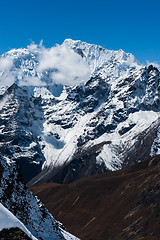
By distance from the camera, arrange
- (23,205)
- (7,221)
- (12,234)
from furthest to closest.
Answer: (23,205) < (7,221) < (12,234)

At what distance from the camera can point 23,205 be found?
2919cm

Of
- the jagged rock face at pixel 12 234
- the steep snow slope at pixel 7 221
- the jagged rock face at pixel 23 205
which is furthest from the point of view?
the jagged rock face at pixel 23 205

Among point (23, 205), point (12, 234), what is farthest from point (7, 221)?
point (23, 205)

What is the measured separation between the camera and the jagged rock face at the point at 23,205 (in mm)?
27719

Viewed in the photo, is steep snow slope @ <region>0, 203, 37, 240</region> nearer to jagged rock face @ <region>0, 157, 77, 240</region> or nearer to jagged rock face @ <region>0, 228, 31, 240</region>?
jagged rock face @ <region>0, 228, 31, 240</region>

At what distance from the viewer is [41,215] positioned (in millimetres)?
31188

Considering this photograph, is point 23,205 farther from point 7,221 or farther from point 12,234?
point 12,234

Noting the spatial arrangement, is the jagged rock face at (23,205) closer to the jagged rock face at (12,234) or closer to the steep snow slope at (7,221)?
the steep snow slope at (7,221)

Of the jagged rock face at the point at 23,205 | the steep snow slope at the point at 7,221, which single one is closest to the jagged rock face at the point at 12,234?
the steep snow slope at the point at 7,221

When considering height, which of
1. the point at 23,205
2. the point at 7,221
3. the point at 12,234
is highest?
the point at 23,205

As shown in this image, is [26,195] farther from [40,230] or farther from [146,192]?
[146,192]

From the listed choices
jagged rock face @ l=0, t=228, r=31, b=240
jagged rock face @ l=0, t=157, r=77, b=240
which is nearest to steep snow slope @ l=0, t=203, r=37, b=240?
jagged rock face @ l=0, t=228, r=31, b=240

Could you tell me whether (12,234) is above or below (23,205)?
below

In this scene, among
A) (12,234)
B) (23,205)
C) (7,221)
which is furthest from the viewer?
(23,205)
